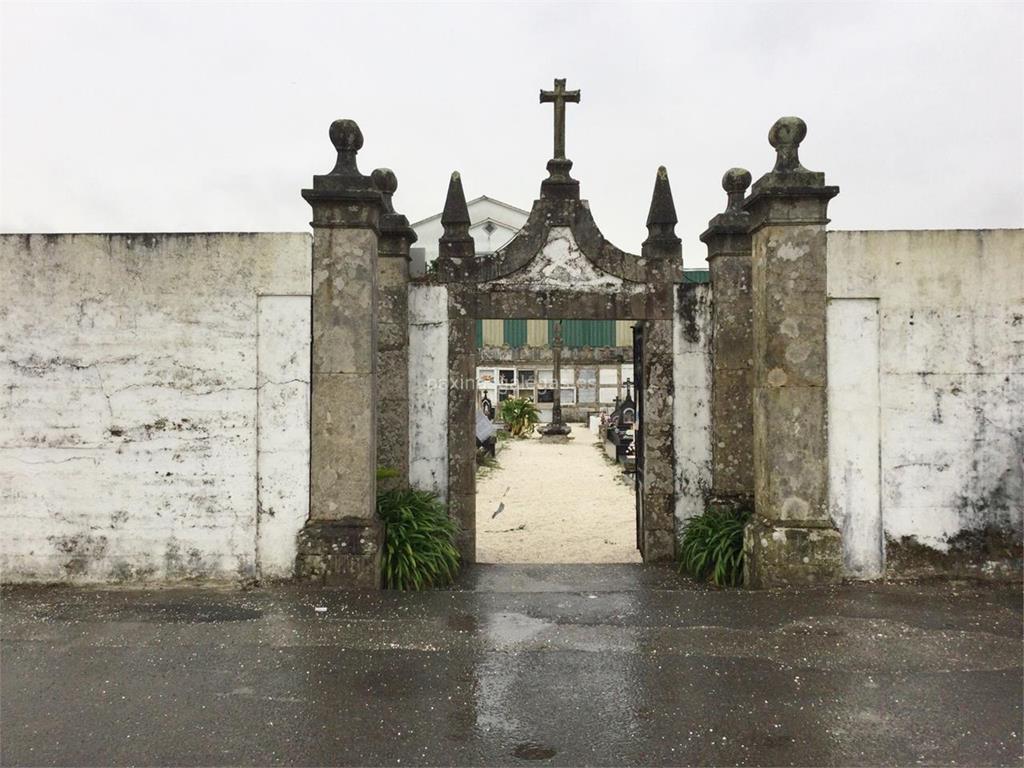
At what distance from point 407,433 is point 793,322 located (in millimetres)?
3303

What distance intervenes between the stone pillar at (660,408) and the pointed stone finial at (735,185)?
0.62 m

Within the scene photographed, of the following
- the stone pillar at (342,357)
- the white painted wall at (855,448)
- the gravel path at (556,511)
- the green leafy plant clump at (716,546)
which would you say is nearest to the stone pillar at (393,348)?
the stone pillar at (342,357)

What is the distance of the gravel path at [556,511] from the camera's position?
7477 millimetres

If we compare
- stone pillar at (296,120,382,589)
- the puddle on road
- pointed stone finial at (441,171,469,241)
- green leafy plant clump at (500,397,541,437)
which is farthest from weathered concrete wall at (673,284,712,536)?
green leafy plant clump at (500,397,541,437)

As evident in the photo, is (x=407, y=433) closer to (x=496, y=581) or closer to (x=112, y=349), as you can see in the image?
(x=496, y=581)

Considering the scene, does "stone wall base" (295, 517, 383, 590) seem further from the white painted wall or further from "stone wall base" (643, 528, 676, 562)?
the white painted wall

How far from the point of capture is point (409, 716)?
3168 mm

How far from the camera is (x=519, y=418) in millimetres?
23078

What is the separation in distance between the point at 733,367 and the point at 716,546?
5.07 ft

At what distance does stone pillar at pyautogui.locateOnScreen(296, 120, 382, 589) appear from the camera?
5250 mm

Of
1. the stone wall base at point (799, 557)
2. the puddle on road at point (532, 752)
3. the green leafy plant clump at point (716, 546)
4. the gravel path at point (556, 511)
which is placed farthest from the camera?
the gravel path at point (556, 511)

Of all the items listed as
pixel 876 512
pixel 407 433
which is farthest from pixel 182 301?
pixel 876 512

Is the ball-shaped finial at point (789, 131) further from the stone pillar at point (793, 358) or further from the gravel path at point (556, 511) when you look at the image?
the gravel path at point (556, 511)

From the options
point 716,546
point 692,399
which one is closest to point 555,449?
point 692,399
